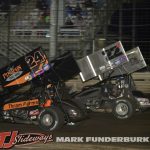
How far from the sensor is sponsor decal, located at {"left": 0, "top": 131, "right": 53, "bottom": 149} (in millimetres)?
7883

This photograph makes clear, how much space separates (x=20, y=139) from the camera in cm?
824

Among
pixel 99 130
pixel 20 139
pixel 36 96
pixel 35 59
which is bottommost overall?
pixel 99 130

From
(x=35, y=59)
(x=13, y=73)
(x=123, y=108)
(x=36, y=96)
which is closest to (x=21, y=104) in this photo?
(x=36, y=96)

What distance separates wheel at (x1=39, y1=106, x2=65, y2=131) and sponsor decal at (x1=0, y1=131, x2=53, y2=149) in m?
0.60

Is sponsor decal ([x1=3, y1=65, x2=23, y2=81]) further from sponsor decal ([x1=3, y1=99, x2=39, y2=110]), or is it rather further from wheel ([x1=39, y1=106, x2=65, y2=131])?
wheel ([x1=39, y1=106, x2=65, y2=131])

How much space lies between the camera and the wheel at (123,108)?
11.1 meters

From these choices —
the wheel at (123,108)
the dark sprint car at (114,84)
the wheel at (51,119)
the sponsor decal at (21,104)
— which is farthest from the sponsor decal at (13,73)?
the wheel at (123,108)

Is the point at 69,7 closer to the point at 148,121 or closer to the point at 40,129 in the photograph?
the point at 148,121

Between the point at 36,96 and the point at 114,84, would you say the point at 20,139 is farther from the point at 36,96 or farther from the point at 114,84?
the point at 114,84

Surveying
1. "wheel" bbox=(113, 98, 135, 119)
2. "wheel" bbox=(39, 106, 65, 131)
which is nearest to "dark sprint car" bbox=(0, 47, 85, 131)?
"wheel" bbox=(39, 106, 65, 131)

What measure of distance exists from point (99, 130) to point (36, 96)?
133 centimetres

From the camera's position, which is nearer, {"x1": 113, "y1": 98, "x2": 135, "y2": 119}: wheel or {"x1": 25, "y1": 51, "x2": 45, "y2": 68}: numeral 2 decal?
{"x1": 25, "y1": 51, "x2": 45, "y2": 68}: numeral 2 decal

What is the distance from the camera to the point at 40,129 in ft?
Answer: 31.7

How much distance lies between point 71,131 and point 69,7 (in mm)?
7550
